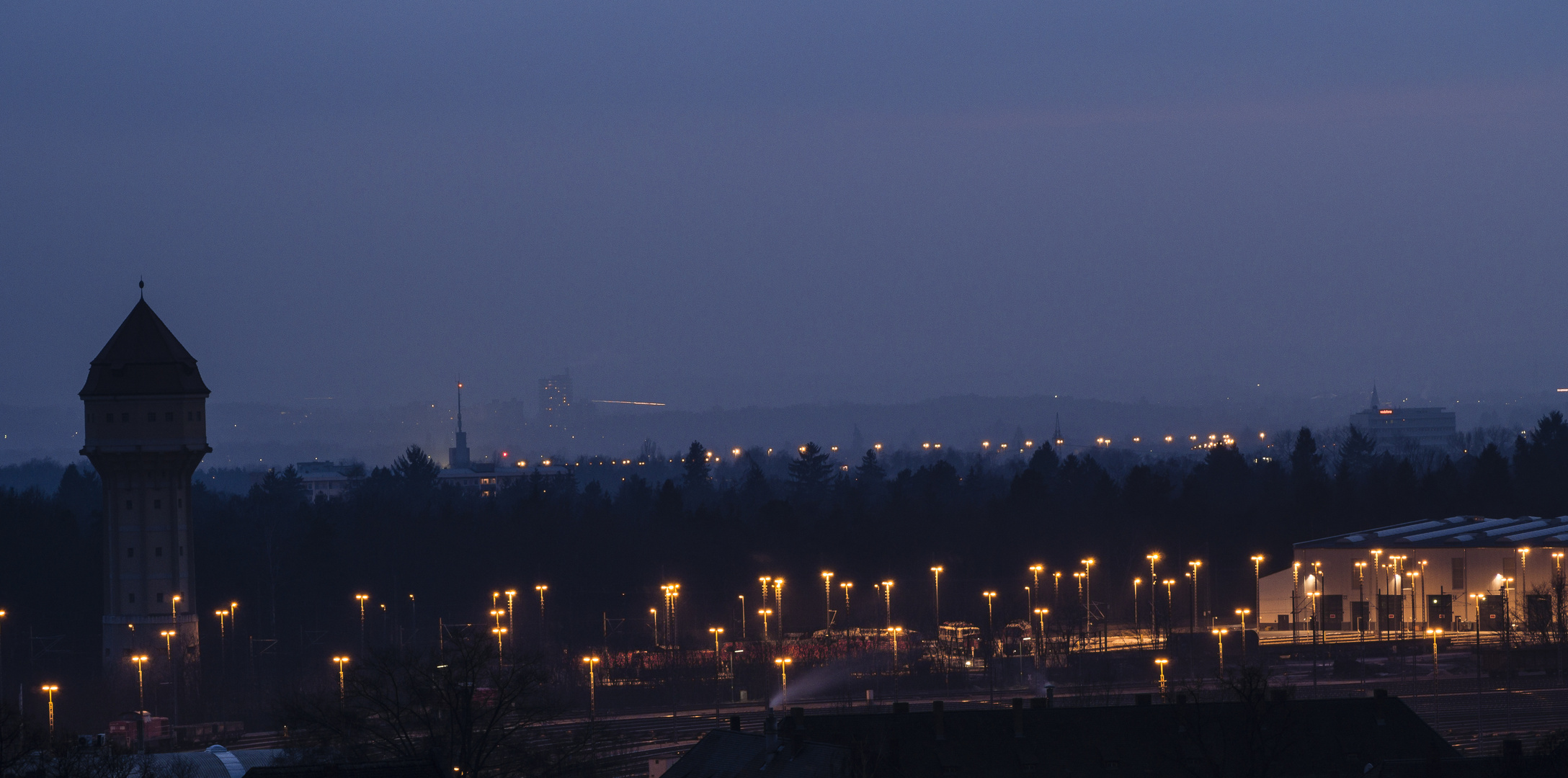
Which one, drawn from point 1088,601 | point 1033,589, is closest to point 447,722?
point 1088,601

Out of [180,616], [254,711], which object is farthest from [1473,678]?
[180,616]

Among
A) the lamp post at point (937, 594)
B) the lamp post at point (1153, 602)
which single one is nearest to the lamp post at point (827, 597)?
the lamp post at point (937, 594)

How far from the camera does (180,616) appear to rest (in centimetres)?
9031

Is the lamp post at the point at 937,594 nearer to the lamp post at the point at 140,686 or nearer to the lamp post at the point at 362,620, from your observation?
the lamp post at the point at 362,620

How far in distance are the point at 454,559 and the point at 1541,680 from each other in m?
58.6

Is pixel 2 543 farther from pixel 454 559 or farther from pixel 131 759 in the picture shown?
pixel 131 759

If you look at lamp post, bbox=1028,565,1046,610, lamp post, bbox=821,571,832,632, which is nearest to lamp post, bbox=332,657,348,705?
lamp post, bbox=821,571,832,632

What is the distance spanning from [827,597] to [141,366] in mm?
34510

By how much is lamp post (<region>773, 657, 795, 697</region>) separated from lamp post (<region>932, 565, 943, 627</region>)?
1084cm

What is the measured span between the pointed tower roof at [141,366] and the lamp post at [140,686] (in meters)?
11.6

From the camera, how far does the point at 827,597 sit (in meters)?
104

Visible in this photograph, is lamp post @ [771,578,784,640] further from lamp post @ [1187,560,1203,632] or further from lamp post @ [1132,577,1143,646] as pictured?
lamp post @ [1187,560,1203,632]

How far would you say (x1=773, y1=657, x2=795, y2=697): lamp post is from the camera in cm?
7531

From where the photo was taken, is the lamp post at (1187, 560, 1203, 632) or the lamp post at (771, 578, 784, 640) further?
the lamp post at (1187, 560, 1203, 632)
